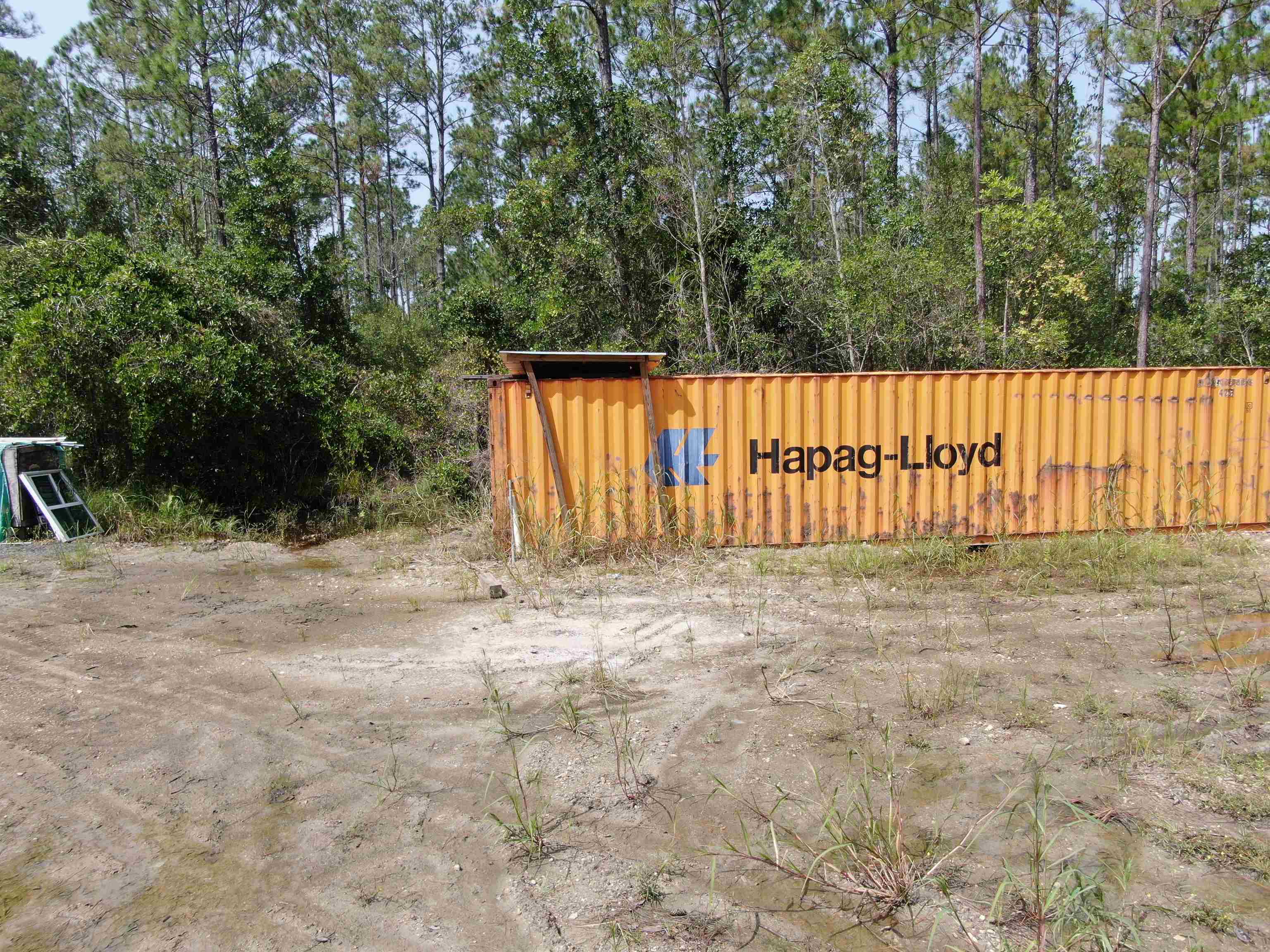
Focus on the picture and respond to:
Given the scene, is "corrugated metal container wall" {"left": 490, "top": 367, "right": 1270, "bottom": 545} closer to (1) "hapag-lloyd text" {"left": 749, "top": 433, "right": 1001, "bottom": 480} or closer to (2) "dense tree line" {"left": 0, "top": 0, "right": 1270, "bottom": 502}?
(1) "hapag-lloyd text" {"left": 749, "top": 433, "right": 1001, "bottom": 480}

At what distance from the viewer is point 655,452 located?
934cm

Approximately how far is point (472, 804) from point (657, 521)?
18.1 ft

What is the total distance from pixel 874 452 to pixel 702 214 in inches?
362

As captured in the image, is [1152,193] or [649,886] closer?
[649,886]

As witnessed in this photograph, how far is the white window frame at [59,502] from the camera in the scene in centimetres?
1010

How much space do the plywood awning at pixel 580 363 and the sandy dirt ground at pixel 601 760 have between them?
9.26ft

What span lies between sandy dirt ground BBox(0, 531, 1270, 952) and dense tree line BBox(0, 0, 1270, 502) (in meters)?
7.08

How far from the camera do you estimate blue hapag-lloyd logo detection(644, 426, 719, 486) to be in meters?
9.40

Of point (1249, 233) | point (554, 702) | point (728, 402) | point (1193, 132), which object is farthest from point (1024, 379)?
point (1249, 233)

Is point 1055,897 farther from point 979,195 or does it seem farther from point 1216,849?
point 979,195

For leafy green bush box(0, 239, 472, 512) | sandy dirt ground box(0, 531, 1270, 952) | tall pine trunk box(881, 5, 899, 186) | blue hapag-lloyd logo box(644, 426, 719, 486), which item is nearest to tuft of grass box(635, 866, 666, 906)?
sandy dirt ground box(0, 531, 1270, 952)

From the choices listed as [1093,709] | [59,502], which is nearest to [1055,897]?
[1093,709]

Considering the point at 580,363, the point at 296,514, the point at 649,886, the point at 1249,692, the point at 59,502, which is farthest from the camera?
the point at 296,514

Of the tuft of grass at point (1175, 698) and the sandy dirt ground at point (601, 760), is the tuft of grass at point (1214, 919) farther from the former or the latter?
the tuft of grass at point (1175, 698)
